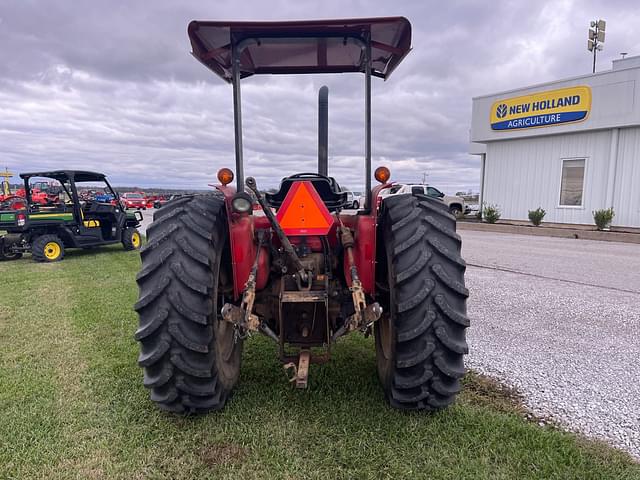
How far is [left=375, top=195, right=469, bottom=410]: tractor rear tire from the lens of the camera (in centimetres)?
257

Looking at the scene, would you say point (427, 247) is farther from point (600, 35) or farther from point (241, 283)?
point (600, 35)

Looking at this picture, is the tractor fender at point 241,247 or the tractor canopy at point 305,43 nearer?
the tractor canopy at point 305,43

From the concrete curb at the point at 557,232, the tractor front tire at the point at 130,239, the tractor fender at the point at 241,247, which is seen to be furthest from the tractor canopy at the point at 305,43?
the concrete curb at the point at 557,232

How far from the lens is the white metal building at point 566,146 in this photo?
48.2 ft

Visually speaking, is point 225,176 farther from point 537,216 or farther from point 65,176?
point 537,216

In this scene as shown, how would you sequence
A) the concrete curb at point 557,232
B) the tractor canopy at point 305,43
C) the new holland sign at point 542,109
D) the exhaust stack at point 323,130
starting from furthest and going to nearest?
1. the new holland sign at point 542,109
2. the concrete curb at point 557,232
3. the exhaust stack at point 323,130
4. the tractor canopy at point 305,43

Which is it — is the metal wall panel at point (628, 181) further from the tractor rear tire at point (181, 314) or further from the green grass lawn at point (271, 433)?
the tractor rear tire at point (181, 314)

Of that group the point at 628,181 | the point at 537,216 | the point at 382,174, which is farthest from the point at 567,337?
the point at 628,181

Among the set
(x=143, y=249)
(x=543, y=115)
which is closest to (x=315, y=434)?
(x=143, y=249)

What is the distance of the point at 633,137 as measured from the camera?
48.0ft

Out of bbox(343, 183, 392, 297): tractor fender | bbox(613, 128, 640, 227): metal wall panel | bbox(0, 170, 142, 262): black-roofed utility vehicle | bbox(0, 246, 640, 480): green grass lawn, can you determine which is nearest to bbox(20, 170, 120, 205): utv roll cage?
bbox(0, 170, 142, 262): black-roofed utility vehicle

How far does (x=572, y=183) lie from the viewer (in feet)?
53.9

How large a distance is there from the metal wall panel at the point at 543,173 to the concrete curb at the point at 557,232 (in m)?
1.64

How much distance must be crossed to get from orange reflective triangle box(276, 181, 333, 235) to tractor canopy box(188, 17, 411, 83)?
1001 mm
